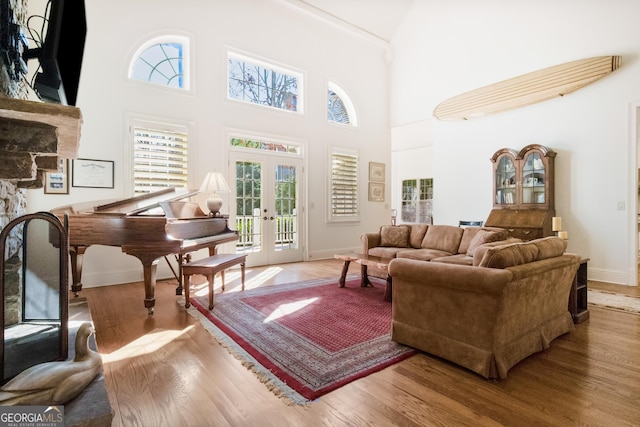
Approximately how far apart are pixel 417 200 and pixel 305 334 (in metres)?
8.44

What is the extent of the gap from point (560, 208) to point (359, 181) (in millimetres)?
3557

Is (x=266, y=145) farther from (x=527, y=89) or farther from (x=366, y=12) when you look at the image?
(x=527, y=89)

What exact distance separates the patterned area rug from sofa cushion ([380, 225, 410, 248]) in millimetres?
2196

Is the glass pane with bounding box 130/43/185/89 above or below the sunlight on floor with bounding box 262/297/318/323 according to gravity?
above

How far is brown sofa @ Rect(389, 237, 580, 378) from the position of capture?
6.36 ft

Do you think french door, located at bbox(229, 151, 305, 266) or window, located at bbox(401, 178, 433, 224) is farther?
window, located at bbox(401, 178, 433, 224)

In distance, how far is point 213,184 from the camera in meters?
4.49

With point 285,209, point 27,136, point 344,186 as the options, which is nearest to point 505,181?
point 344,186

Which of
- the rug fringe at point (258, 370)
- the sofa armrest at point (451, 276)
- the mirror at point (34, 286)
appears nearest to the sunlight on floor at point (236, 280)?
the rug fringe at point (258, 370)

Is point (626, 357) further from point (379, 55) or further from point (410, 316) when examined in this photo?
point (379, 55)

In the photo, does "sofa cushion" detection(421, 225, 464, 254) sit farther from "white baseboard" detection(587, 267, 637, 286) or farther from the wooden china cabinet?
"white baseboard" detection(587, 267, 637, 286)

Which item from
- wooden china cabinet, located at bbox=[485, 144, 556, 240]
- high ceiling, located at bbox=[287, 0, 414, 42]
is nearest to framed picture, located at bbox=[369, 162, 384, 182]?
→ wooden china cabinet, located at bbox=[485, 144, 556, 240]

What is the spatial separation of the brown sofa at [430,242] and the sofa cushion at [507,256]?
157cm

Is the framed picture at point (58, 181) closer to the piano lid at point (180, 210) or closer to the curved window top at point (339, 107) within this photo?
the piano lid at point (180, 210)
